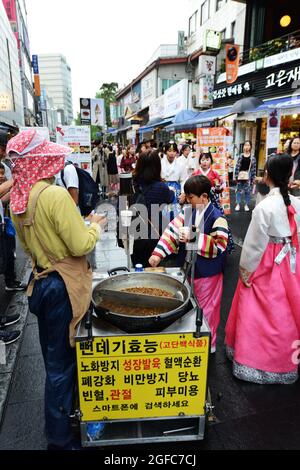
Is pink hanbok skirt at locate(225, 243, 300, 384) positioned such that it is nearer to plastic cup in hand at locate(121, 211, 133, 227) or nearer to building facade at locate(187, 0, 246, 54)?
plastic cup in hand at locate(121, 211, 133, 227)

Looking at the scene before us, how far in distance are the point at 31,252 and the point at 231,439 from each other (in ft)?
6.19

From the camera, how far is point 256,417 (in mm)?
2508

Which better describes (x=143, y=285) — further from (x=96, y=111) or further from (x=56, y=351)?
(x=96, y=111)

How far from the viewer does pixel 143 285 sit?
8.31 ft

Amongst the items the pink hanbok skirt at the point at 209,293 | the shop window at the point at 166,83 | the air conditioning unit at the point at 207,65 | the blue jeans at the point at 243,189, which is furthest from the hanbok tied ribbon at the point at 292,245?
the shop window at the point at 166,83

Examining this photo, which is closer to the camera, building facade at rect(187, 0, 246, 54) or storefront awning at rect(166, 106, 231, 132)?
storefront awning at rect(166, 106, 231, 132)

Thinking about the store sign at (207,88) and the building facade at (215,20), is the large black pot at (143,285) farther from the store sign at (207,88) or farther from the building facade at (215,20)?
the store sign at (207,88)

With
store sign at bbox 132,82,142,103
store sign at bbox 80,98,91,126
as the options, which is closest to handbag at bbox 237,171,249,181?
store sign at bbox 80,98,91,126

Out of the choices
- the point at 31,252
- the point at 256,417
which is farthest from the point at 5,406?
the point at 256,417

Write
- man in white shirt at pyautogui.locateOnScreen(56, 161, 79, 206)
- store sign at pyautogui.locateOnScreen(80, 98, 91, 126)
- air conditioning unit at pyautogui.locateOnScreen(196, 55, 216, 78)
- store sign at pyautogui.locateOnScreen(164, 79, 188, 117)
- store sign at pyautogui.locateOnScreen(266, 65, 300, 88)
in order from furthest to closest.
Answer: store sign at pyautogui.locateOnScreen(164, 79, 188, 117) < air conditioning unit at pyautogui.locateOnScreen(196, 55, 216, 78) < store sign at pyautogui.locateOnScreen(80, 98, 91, 126) < store sign at pyautogui.locateOnScreen(266, 65, 300, 88) < man in white shirt at pyautogui.locateOnScreen(56, 161, 79, 206)

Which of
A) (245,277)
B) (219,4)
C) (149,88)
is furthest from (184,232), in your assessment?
(149,88)

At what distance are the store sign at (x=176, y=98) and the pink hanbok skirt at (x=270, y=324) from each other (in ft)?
67.5

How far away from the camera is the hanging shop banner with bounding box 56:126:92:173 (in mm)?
9469
